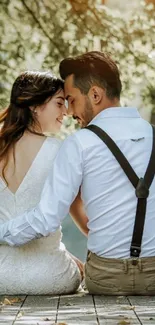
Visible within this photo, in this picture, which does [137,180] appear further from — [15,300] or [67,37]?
[67,37]

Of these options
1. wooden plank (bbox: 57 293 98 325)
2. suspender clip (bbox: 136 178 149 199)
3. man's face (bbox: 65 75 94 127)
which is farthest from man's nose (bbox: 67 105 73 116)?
wooden plank (bbox: 57 293 98 325)

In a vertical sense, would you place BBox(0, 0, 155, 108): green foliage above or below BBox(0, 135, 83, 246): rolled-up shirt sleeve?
below

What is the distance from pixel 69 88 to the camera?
5.67 meters

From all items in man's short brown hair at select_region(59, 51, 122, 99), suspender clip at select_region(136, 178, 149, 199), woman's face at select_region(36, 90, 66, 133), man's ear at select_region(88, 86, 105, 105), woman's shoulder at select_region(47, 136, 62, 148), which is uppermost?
man's short brown hair at select_region(59, 51, 122, 99)

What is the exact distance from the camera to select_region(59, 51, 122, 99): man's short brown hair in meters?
5.51

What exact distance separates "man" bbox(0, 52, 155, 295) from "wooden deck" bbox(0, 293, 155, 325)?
0.16 m

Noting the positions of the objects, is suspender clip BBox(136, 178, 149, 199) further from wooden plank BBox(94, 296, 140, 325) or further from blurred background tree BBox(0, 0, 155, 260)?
blurred background tree BBox(0, 0, 155, 260)

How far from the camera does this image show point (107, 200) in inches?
210

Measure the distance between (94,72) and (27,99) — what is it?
0.56 m

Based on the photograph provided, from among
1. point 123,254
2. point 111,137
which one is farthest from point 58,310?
point 111,137

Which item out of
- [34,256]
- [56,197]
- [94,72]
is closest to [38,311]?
[56,197]

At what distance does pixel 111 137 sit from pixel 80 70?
20.7 inches

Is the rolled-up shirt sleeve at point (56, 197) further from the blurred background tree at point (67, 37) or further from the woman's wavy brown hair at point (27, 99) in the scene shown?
the blurred background tree at point (67, 37)

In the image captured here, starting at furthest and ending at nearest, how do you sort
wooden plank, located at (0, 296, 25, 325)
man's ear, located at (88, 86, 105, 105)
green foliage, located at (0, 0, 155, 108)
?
green foliage, located at (0, 0, 155, 108) < man's ear, located at (88, 86, 105, 105) < wooden plank, located at (0, 296, 25, 325)
